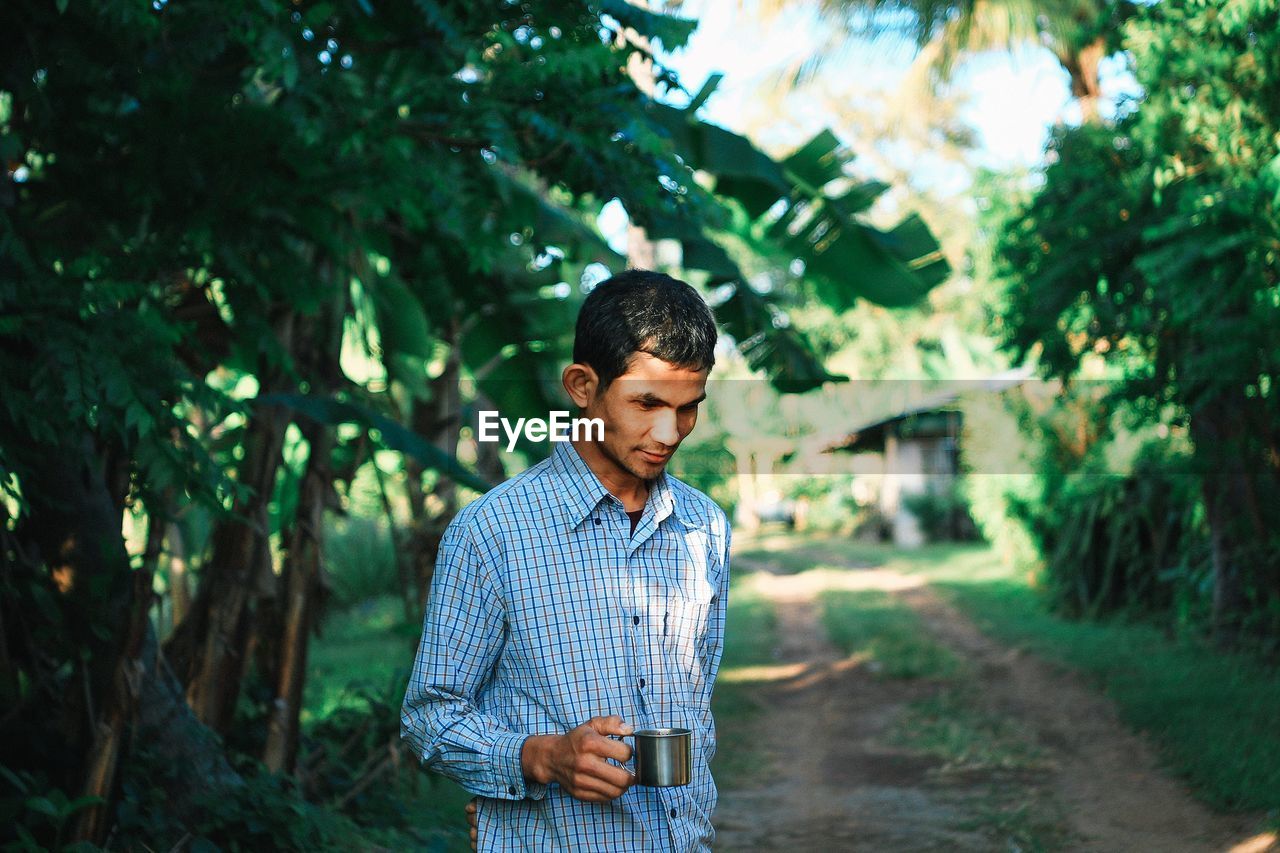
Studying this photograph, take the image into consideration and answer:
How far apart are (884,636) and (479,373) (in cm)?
590

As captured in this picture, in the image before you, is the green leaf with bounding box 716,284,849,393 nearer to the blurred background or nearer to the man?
the blurred background

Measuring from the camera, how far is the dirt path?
6172 millimetres

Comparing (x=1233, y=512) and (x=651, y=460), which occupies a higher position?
(x=651, y=460)

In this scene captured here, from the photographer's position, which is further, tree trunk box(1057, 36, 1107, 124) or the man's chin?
tree trunk box(1057, 36, 1107, 124)

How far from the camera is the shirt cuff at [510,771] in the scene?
Result: 2189 mm

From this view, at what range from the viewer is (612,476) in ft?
7.97

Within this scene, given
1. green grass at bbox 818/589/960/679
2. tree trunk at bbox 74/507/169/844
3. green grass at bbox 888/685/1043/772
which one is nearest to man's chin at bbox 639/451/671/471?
tree trunk at bbox 74/507/169/844

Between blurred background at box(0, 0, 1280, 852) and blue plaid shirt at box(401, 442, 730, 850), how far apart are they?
1.85 m

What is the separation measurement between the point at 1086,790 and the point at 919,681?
12.7 ft

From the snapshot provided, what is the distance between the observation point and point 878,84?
32.7 metres

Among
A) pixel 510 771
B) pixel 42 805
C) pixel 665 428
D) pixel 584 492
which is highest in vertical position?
pixel 665 428

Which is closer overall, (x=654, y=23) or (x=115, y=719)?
(x=115, y=719)

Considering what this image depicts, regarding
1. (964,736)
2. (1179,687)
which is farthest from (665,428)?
(1179,687)

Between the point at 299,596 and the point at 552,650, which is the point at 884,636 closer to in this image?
the point at 299,596
